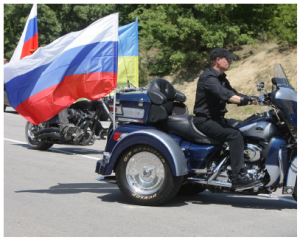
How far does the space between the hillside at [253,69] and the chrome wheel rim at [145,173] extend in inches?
606

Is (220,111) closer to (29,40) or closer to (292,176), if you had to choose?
(292,176)

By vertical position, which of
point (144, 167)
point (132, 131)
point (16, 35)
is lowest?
point (144, 167)

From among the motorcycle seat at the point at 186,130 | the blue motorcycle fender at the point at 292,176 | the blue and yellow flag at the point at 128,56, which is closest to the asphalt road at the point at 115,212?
the blue motorcycle fender at the point at 292,176

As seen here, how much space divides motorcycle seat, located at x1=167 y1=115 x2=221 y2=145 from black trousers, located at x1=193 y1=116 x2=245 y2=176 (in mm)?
67

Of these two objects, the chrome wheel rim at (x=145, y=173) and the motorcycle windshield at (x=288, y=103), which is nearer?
the motorcycle windshield at (x=288, y=103)

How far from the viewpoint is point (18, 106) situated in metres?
6.75

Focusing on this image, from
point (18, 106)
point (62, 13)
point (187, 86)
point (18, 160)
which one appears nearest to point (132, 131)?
point (18, 106)

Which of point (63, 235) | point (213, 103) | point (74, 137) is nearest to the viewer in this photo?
point (63, 235)

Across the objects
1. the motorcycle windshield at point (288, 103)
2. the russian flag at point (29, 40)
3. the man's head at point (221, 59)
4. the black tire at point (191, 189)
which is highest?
the russian flag at point (29, 40)

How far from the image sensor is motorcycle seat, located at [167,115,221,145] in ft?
19.4

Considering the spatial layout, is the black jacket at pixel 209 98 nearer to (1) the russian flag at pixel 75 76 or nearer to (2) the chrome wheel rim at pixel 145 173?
(2) the chrome wheel rim at pixel 145 173

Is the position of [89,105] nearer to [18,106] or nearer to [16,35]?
[18,106]

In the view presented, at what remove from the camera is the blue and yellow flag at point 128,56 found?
12.4 meters

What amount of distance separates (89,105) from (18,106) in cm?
399
